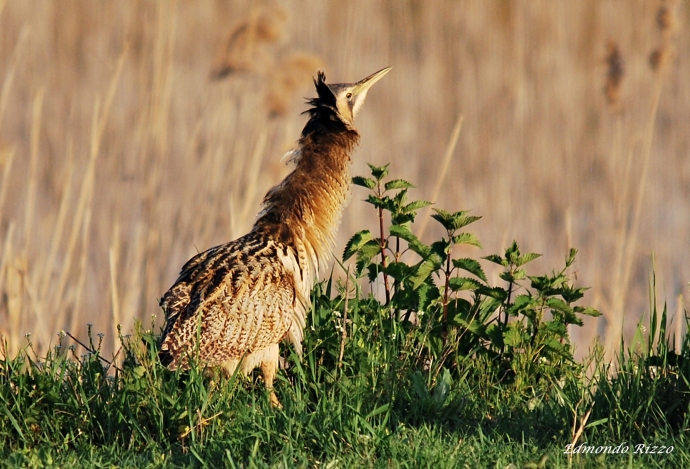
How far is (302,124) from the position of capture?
7.37m

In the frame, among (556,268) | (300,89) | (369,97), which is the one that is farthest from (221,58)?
(556,268)

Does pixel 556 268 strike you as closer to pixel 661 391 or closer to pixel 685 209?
pixel 685 209

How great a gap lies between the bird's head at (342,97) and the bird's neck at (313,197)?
6.3 inches

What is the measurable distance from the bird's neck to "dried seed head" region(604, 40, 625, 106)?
8.86ft

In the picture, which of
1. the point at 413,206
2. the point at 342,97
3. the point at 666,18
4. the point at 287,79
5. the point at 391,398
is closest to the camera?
the point at 391,398

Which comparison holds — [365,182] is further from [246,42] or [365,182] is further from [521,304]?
[246,42]

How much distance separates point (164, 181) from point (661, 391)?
384 centimetres

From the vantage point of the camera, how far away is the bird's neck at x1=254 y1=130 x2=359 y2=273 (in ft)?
17.5

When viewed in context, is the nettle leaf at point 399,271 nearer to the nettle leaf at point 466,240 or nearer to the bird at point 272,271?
the nettle leaf at point 466,240

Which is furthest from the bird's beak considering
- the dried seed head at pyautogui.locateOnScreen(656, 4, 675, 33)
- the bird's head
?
the dried seed head at pyautogui.locateOnScreen(656, 4, 675, 33)

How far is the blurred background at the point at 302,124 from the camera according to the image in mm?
6551

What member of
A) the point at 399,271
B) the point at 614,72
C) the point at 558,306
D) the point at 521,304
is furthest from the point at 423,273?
the point at 614,72

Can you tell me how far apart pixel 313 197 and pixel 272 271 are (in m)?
0.60

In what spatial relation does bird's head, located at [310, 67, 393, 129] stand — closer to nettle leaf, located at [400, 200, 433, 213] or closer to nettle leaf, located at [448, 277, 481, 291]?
nettle leaf, located at [400, 200, 433, 213]
